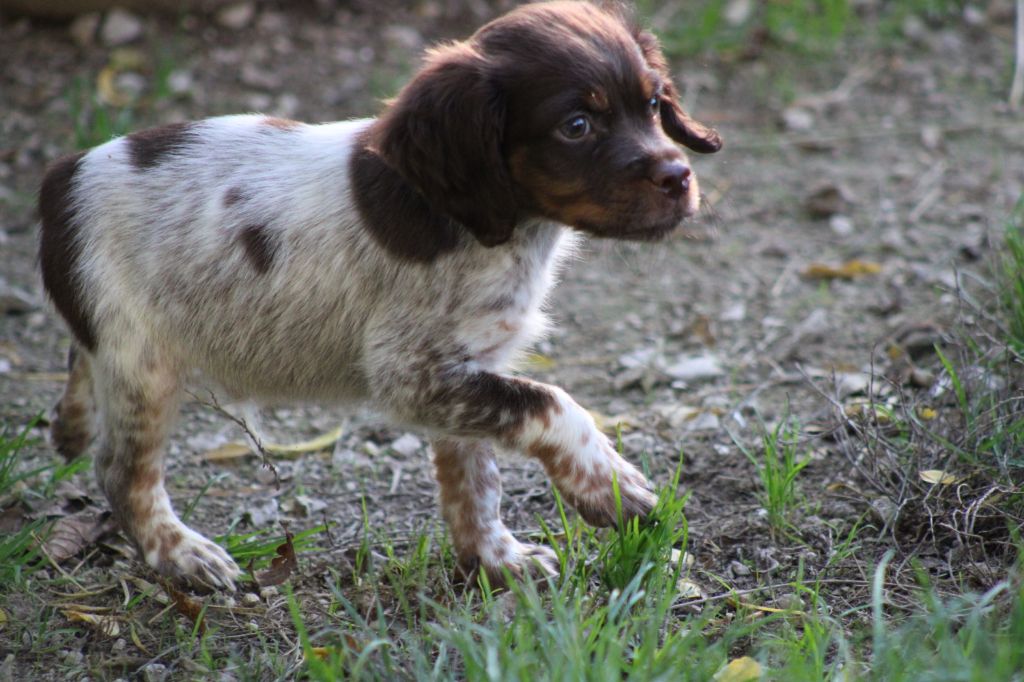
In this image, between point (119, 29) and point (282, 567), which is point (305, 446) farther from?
point (119, 29)

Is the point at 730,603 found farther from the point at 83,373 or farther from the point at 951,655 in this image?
the point at 83,373

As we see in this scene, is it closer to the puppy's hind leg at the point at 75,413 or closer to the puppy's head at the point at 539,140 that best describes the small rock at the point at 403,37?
the puppy's hind leg at the point at 75,413

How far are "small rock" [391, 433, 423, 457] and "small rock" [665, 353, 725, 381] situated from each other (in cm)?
106

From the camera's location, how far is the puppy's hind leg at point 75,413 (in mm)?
4094

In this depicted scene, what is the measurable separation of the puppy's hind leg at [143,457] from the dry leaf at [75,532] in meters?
0.19

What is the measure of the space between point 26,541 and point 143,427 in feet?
1.51

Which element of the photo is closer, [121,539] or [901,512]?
[901,512]

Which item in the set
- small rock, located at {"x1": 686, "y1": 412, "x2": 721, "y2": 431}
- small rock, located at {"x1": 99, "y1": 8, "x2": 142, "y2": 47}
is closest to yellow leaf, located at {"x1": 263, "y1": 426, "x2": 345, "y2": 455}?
small rock, located at {"x1": 686, "y1": 412, "x2": 721, "y2": 431}

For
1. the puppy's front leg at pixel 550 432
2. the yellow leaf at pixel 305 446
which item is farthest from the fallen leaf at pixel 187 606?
the yellow leaf at pixel 305 446

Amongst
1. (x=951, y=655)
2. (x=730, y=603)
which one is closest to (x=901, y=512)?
(x=730, y=603)

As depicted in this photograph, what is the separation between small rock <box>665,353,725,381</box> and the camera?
4.93 metres

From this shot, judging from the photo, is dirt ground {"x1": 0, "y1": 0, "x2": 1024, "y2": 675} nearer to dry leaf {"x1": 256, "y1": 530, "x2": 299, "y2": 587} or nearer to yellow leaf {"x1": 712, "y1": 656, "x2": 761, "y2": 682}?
dry leaf {"x1": 256, "y1": 530, "x2": 299, "y2": 587}

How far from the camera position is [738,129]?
22.9ft

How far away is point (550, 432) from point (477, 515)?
1.88ft
